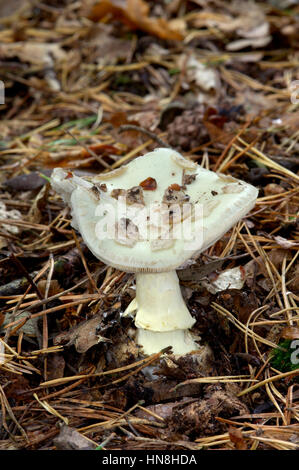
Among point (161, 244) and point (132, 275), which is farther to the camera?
point (132, 275)

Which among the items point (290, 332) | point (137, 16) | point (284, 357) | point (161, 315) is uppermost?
point (137, 16)

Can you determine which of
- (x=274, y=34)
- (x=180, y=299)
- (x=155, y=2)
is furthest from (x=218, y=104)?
(x=155, y=2)

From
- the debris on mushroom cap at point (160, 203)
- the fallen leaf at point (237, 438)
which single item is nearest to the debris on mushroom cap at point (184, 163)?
the debris on mushroom cap at point (160, 203)

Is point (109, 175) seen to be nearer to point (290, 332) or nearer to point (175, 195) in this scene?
point (175, 195)

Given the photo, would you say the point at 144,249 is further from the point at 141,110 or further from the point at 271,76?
the point at 271,76

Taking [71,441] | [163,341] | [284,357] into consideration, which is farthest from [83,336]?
[284,357]

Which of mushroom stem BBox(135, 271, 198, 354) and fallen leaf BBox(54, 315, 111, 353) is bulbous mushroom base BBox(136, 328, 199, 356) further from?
fallen leaf BBox(54, 315, 111, 353)

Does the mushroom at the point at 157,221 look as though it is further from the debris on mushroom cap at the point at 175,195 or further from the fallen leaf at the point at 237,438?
the fallen leaf at the point at 237,438
